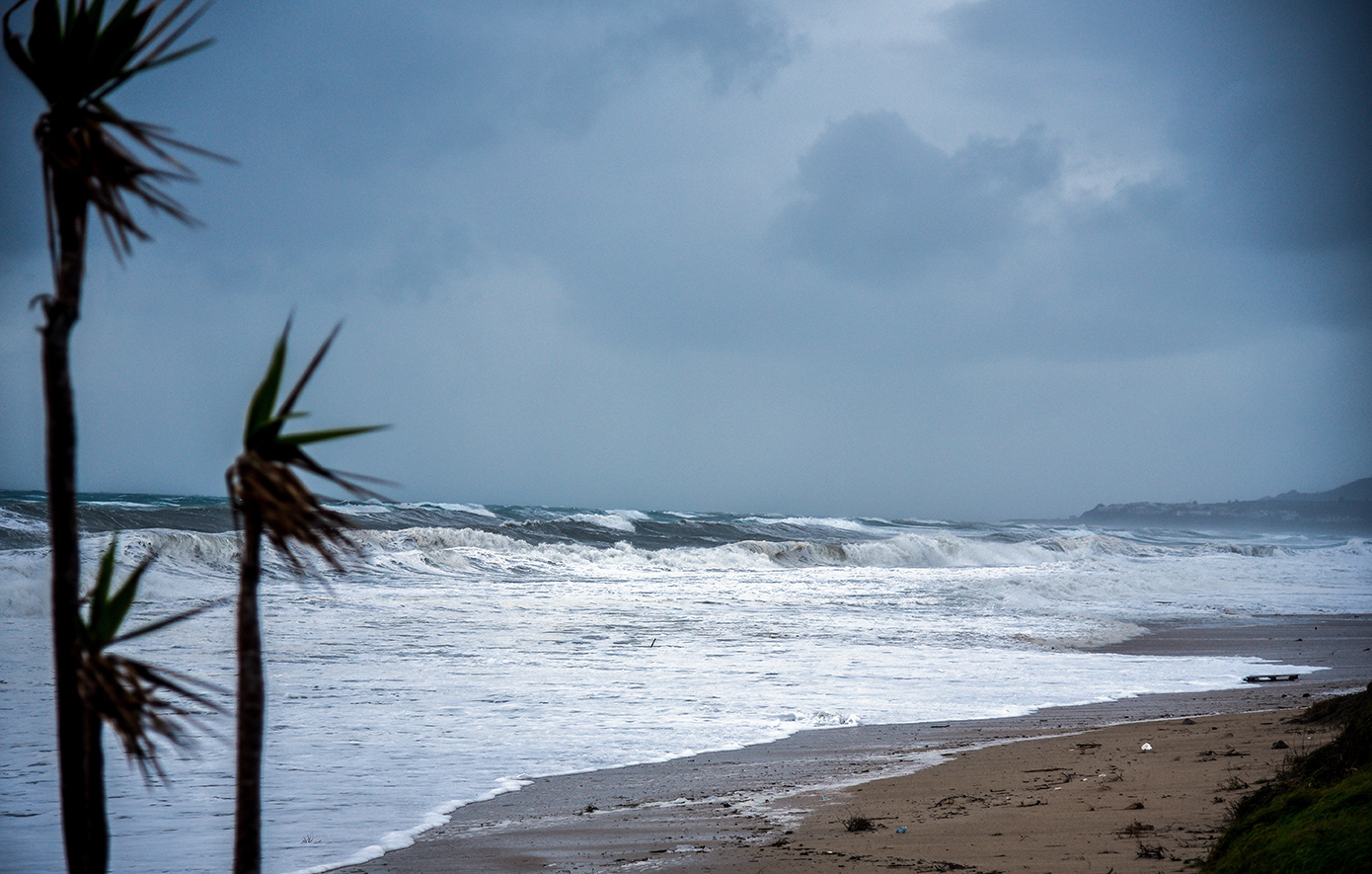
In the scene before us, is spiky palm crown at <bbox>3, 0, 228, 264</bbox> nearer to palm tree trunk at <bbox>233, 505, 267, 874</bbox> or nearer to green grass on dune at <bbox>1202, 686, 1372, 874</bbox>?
palm tree trunk at <bbox>233, 505, 267, 874</bbox>

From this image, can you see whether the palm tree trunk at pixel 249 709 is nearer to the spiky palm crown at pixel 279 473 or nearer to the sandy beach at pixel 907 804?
the spiky palm crown at pixel 279 473

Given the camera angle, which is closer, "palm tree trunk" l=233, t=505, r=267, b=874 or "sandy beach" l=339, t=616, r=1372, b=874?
"palm tree trunk" l=233, t=505, r=267, b=874

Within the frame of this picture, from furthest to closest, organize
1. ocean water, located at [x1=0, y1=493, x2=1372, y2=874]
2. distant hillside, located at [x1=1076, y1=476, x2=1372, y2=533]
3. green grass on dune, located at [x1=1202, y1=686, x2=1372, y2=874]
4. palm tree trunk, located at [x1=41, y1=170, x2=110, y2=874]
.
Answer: distant hillside, located at [x1=1076, y1=476, x2=1372, y2=533] < ocean water, located at [x1=0, y1=493, x2=1372, y2=874] < green grass on dune, located at [x1=1202, y1=686, x2=1372, y2=874] < palm tree trunk, located at [x1=41, y1=170, x2=110, y2=874]

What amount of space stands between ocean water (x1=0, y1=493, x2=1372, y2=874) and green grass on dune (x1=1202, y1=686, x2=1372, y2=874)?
9.00ft

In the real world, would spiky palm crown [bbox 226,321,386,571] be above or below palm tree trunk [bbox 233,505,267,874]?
above

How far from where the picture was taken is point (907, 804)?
5.81 metres

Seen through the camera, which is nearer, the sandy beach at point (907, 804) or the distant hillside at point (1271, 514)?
the sandy beach at point (907, 804)

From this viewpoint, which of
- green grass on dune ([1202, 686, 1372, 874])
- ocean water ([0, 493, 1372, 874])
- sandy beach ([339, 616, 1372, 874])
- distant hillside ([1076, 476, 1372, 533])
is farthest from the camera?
distant hillside ([1076, 476, 1372, 533])

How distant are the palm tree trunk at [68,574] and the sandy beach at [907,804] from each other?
322 centimetres

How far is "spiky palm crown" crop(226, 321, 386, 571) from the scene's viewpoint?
6.01 feet

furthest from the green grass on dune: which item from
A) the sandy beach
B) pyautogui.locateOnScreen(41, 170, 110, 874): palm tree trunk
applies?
pyautogui.locateOnScreen(41, 170, 110, 874): palm tree trunk

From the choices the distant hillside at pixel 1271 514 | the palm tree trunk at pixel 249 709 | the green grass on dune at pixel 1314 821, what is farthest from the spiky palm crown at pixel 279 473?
the distant hillside at pixel 1271 514

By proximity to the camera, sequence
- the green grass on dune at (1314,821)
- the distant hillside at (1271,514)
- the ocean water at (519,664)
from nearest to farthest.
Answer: the green grass on dune at (1314,821) → the ocean water at (519,664) → the distant hillside at (1271,514)

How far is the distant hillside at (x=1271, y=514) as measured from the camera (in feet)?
321
